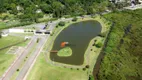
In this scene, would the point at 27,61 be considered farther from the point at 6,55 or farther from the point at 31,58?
the point at 6,55

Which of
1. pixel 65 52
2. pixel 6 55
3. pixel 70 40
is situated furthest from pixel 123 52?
pixel 6 55

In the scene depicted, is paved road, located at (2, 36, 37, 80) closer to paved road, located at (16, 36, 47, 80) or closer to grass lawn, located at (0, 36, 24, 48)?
paved road, located at (16, 36, 47, 80)

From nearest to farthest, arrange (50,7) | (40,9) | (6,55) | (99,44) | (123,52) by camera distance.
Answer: (123,52), (6,55), (99,44), (50,7), (40,9)

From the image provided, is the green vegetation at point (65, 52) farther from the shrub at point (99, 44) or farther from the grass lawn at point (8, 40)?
the grass lawn at point (8, 40)

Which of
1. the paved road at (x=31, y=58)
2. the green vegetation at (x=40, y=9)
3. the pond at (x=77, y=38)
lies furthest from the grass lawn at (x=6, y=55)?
the green vegetation at (x=40, y=9)

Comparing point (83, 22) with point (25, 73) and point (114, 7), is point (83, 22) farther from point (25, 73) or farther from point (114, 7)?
point (25, 73)

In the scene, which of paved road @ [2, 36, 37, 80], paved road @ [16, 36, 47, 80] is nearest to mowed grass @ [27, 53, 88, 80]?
paved road @ [16, 36, 47, 80]
